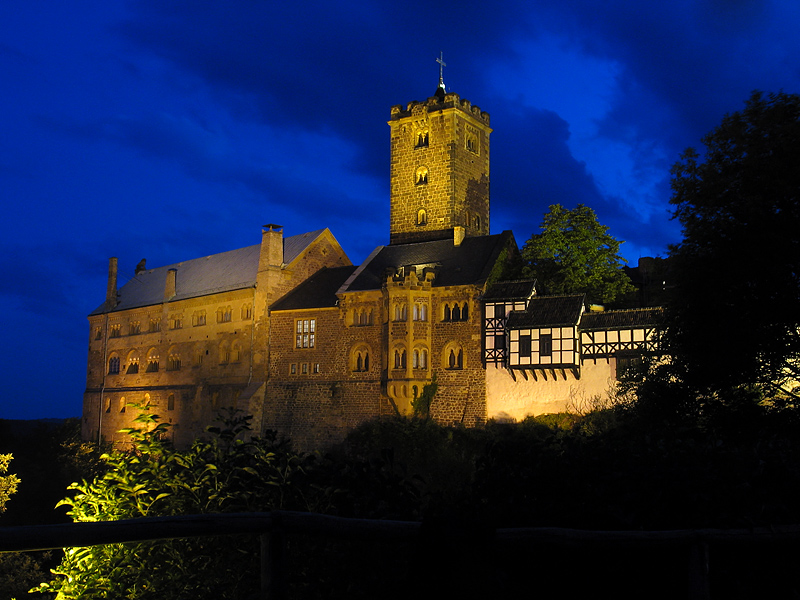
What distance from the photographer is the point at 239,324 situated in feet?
169

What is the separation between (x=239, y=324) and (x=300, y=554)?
150 ft

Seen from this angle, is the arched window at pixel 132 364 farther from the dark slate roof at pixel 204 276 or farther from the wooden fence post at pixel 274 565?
the wooden fence post at pixel 274 565

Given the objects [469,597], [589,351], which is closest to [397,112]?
[589,351]

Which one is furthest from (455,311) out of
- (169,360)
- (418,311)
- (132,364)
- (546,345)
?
(132,364)

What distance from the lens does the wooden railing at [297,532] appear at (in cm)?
375

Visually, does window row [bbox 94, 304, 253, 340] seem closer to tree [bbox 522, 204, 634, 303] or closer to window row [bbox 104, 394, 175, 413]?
window row [bbox 104, 394, 175, 413]

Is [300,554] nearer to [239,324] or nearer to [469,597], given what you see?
[469,597]

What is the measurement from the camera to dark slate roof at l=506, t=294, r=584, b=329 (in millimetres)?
38281

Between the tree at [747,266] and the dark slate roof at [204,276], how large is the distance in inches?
1361

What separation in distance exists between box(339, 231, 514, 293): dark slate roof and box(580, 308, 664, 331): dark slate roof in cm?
610

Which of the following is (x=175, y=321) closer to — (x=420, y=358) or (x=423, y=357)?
(x=420, y=358)

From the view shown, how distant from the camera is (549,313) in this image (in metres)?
38.9

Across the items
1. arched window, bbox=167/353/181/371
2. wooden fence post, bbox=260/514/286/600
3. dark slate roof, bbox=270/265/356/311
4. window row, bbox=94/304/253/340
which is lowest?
wooden fence post, bbox=260/514/286/600

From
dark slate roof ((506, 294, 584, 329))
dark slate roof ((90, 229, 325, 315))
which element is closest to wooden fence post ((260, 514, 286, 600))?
dark slate roof ((506, 294, 584, 329))
